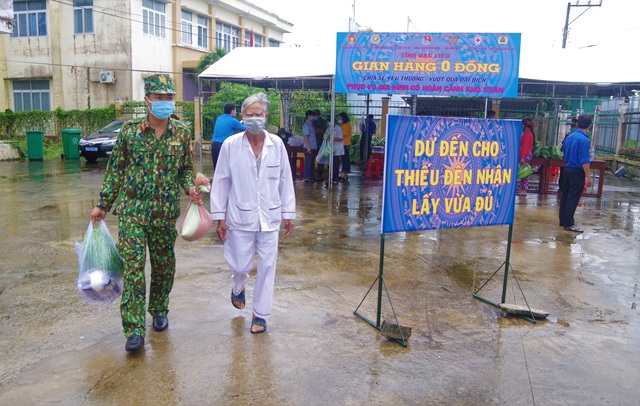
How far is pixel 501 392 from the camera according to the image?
3.20 metres

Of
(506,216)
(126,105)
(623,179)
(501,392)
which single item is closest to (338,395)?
(501,392)

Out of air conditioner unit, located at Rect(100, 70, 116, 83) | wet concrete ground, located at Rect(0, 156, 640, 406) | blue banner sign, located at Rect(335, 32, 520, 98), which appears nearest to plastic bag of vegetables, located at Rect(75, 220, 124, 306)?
wet concrete ground, located at Rect(0, 156, 640, 406)

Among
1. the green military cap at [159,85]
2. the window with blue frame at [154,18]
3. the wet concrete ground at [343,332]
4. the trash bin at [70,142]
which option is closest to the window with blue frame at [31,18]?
the window with blue frame at [154,18]

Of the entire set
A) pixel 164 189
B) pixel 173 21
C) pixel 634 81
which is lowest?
pixel 164 189

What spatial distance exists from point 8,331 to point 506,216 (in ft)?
12.5

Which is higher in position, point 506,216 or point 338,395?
point 506,216

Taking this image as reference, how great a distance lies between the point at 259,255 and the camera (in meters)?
3.85

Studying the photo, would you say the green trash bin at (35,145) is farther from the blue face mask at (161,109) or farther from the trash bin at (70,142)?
the blue face mask at (161,109)

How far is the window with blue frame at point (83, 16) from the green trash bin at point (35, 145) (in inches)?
307

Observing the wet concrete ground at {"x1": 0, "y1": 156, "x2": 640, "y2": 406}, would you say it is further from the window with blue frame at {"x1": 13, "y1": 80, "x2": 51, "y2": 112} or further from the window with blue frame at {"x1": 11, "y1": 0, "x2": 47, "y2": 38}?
the window with blue frame at {"x1": 11, "y1": 0, "x2": 47, "y2": 38}

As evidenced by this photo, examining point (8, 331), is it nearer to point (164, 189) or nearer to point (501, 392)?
point (164, 189)

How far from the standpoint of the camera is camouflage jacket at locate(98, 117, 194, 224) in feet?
11.6

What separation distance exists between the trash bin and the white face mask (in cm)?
1723

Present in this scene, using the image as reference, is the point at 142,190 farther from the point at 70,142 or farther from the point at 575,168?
the point at 70,142
